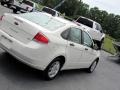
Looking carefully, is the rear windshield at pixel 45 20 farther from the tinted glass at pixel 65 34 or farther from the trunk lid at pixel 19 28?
the trunk lid at pixel 19 28

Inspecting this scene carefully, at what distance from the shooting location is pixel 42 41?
22.1ft

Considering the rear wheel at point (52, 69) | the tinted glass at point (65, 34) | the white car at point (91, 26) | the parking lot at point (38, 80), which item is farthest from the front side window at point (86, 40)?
the white car at point (91, 26)

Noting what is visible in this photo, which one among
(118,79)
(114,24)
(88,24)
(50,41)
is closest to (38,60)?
(50,41)

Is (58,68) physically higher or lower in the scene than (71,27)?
lower

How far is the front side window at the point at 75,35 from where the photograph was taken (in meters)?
7.96

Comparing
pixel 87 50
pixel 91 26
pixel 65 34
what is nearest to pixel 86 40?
pixel 87 50

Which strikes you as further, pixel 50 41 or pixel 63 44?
pixel 63 44

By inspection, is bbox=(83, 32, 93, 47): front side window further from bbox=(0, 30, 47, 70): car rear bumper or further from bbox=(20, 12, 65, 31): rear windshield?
bbox=(0, 30, 47, 70): car rear bumper

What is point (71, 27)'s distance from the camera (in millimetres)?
8016

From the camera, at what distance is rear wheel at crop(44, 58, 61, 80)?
7270 mm

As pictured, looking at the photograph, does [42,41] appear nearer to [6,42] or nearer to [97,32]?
[6,42]

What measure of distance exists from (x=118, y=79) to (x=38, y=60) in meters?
5.60

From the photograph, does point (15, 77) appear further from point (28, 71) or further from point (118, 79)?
point (118, 79)

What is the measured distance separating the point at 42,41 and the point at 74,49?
1.62 m
